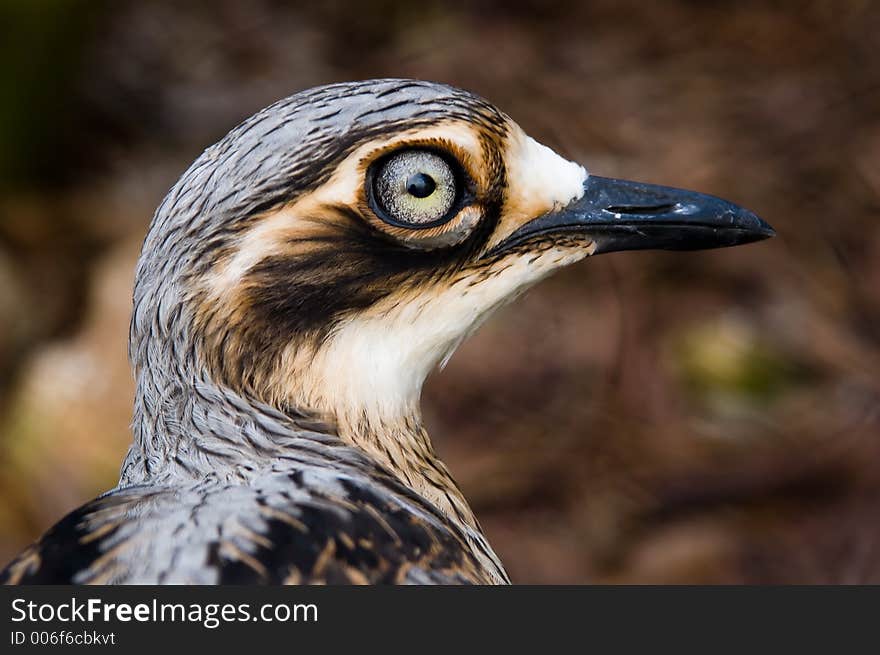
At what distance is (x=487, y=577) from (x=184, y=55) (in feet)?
20.1

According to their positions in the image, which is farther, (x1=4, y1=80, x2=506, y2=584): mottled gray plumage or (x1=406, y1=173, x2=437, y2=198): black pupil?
Result: (x1=406, y1=173, x2=437, y2=198): black pupil

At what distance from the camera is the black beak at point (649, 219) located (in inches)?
109

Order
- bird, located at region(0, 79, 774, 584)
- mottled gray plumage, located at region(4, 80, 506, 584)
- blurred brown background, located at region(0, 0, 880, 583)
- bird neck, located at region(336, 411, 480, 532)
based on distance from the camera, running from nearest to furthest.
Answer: mottled gray plumage, located at region(4, 80, 506, 584) < bird, located at region(0, 79, 774, 584) < bird neck, located at region(336, 411, 480, 532) < blurred brown background, located at region(0, 0, 880, 583)

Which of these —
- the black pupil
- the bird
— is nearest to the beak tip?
the bird

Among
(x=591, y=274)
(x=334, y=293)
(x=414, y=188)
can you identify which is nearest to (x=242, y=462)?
(x=334, y=293)

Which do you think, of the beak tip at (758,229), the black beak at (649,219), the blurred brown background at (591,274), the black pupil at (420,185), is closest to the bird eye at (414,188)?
the black pupil at (420,185)

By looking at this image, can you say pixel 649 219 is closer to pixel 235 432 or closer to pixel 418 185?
pixel 418 185

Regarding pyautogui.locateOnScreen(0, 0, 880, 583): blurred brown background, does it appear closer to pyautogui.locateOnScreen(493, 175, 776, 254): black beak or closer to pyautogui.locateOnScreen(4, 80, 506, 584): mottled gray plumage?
pyautogui.locateOnScreen(493, 175, 776, 254): black beak

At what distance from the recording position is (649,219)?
279 cm

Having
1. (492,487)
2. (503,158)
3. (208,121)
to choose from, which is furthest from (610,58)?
(503,158)

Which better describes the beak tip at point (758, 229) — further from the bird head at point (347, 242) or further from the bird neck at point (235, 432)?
the bird neck at point (235, 432)

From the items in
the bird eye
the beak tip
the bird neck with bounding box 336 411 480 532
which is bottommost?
the bird neck with bounding box 336 411 480 532

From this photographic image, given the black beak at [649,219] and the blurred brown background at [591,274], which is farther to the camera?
the blurred brown background at [591,274]

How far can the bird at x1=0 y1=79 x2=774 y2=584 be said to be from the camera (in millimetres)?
2471
